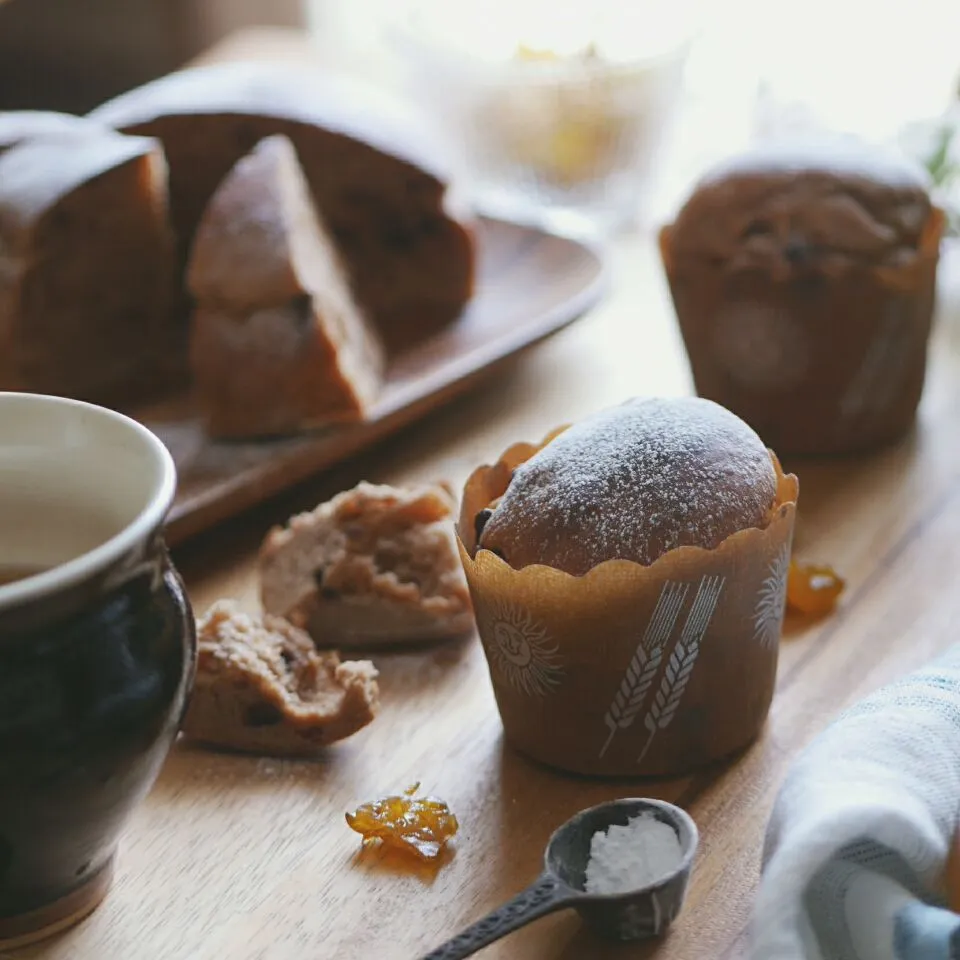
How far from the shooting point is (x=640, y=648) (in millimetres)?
989

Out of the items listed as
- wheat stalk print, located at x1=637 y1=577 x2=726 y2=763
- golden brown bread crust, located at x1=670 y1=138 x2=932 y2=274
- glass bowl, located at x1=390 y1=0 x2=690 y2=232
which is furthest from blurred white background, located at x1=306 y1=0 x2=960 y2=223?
wheat stalk print, located at x1=637 y1=577 x2=726 y2=763

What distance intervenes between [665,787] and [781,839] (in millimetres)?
193

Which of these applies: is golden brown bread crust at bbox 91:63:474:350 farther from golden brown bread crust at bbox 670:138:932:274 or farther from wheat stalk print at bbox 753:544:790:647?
wheat stalk print at bbox 753:544:790:647

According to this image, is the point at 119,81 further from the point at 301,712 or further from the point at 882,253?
the point at 301,712

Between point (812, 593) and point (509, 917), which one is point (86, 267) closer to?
point (812, 593)

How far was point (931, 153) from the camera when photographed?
1.79 metres

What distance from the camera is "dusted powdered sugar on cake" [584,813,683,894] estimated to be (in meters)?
0.90

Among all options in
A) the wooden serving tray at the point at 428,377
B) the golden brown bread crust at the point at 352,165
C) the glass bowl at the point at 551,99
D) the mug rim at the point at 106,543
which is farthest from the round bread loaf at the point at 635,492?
the glass bowl at the point at 551,99

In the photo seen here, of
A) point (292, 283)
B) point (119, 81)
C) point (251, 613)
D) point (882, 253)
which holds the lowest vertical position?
point (119, 81)

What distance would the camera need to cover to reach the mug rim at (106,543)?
0.77 metres

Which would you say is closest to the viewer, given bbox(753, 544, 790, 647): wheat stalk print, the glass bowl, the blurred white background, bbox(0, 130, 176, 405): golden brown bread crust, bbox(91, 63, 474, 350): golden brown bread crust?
bbox(753, 544, 790, 647): wheat stalk print

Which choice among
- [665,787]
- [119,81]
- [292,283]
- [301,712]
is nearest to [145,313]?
[292,283]

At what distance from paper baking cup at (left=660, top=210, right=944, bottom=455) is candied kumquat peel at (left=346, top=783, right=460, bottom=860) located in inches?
24.8

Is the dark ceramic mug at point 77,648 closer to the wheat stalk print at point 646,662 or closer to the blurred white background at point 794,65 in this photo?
the wheat stalk print at point 646,662
